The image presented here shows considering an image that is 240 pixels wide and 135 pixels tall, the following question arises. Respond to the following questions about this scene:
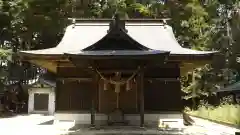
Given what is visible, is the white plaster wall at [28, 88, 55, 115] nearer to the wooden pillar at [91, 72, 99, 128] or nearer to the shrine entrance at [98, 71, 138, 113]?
→ the shrine entrance at [98, 71, 138, 113]

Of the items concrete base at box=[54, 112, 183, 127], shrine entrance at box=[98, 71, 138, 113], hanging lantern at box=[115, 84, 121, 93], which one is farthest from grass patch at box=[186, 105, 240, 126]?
hanging lantern at box=[115, 84, 121, 93]

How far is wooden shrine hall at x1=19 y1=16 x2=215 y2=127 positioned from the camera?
12.0m

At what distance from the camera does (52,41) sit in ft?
98.3

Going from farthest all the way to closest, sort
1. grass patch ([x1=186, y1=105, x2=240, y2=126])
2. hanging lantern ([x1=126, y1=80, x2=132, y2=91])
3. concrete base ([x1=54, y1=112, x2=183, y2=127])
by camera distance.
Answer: grass patch ([x1=186, y1=105, x2=240, y2=126]) < concrete base ([x1=54, y1=112, x2=183, y2=127]) < hanging lantern ([x1=126, y1=80, x2=132, y2=91])

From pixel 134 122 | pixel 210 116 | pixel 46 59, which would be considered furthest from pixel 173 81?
pixel 210 116

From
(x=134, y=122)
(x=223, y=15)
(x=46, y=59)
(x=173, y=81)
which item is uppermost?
(x=223, y=15)

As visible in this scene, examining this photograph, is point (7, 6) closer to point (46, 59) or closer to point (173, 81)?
point (46, 59)

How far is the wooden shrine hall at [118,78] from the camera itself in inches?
474

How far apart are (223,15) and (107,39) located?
80.4 feet

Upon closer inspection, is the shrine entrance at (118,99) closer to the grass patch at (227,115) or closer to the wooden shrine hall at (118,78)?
the wooden shrine hall at (118,78)

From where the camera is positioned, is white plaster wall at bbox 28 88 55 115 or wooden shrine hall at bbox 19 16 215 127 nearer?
wooden shrine hall at bbox 19 16 215 127

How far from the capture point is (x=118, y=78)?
41.3 ft

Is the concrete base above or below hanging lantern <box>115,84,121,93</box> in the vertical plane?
below

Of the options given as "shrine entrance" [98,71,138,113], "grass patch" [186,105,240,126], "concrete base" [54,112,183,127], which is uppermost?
"shrine entrance" [98,71,138,113]
